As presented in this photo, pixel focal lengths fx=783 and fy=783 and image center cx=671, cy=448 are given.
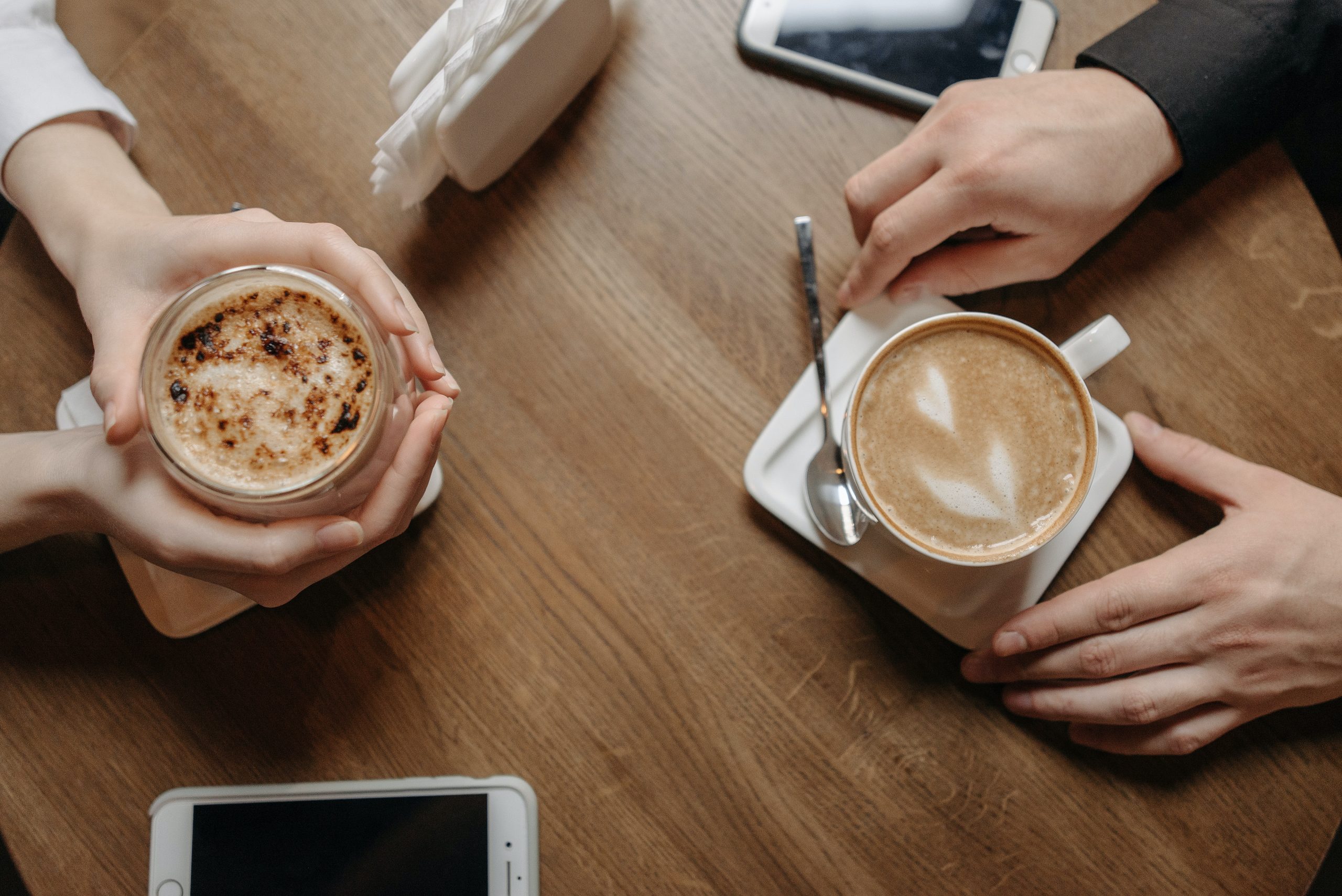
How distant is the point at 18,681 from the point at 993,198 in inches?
46.1

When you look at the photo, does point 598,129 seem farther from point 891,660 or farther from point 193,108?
point 891,660

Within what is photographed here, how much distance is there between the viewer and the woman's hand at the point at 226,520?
2.09ft

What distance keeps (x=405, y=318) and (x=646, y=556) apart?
38 cm

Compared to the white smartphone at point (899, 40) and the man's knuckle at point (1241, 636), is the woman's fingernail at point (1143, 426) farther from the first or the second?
the white smartphone at point (899, 40)

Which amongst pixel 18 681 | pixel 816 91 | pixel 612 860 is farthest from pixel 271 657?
pixel 816 91

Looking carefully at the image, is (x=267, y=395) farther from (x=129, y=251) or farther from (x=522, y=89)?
(x=522, y=89)

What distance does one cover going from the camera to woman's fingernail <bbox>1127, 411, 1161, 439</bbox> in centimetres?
87

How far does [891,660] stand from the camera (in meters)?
0.89

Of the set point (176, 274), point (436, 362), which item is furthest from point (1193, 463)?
point (176, 274)

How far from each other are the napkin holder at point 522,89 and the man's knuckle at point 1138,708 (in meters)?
0.90

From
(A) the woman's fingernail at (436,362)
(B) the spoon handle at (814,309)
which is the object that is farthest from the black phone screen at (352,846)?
(B) the spoon handle at (814,309)

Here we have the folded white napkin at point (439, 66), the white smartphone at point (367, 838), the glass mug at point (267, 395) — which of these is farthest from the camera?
the white smartphone at point (367, 838)

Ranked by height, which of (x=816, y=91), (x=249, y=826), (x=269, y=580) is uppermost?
(x=816, y=91)

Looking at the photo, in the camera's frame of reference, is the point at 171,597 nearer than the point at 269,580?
No
